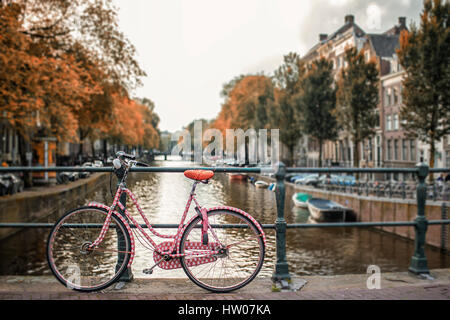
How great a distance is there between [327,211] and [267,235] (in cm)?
2273

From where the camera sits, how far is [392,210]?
25.0 metres

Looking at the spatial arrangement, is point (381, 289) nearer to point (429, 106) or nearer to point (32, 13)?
point (32, 13)

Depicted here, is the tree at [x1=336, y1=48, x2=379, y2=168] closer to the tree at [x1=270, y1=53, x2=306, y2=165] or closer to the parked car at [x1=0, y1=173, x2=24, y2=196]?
the tree at [x1=270, y1=53, x2=306, y2=165]

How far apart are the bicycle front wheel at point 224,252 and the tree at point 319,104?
3994 cm

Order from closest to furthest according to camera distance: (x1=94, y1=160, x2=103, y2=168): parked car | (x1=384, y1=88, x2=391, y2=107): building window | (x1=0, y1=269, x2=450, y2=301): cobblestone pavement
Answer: (x1=0, y1=269, x2=450, y2=301): cobblestone pavement
(x1=94, y1=160, x2=103, y2=168): parked car
(x1=384, y1=88, x2=391, y2=107): building window

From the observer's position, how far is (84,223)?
4.33 m

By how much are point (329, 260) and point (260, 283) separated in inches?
541

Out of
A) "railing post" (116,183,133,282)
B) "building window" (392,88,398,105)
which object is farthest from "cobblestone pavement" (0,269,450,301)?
"building window" (392,88,398,105)

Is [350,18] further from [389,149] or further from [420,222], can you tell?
[420,222]

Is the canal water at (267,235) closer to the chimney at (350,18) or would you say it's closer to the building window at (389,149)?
the building window at (389,149)

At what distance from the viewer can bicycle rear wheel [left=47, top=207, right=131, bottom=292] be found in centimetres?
423

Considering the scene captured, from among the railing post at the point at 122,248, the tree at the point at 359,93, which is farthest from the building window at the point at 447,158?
the railing post at the point at 122,248

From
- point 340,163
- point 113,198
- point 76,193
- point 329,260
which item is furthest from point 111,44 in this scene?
point 340,163

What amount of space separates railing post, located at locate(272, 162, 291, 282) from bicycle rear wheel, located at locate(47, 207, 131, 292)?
1444 mm
